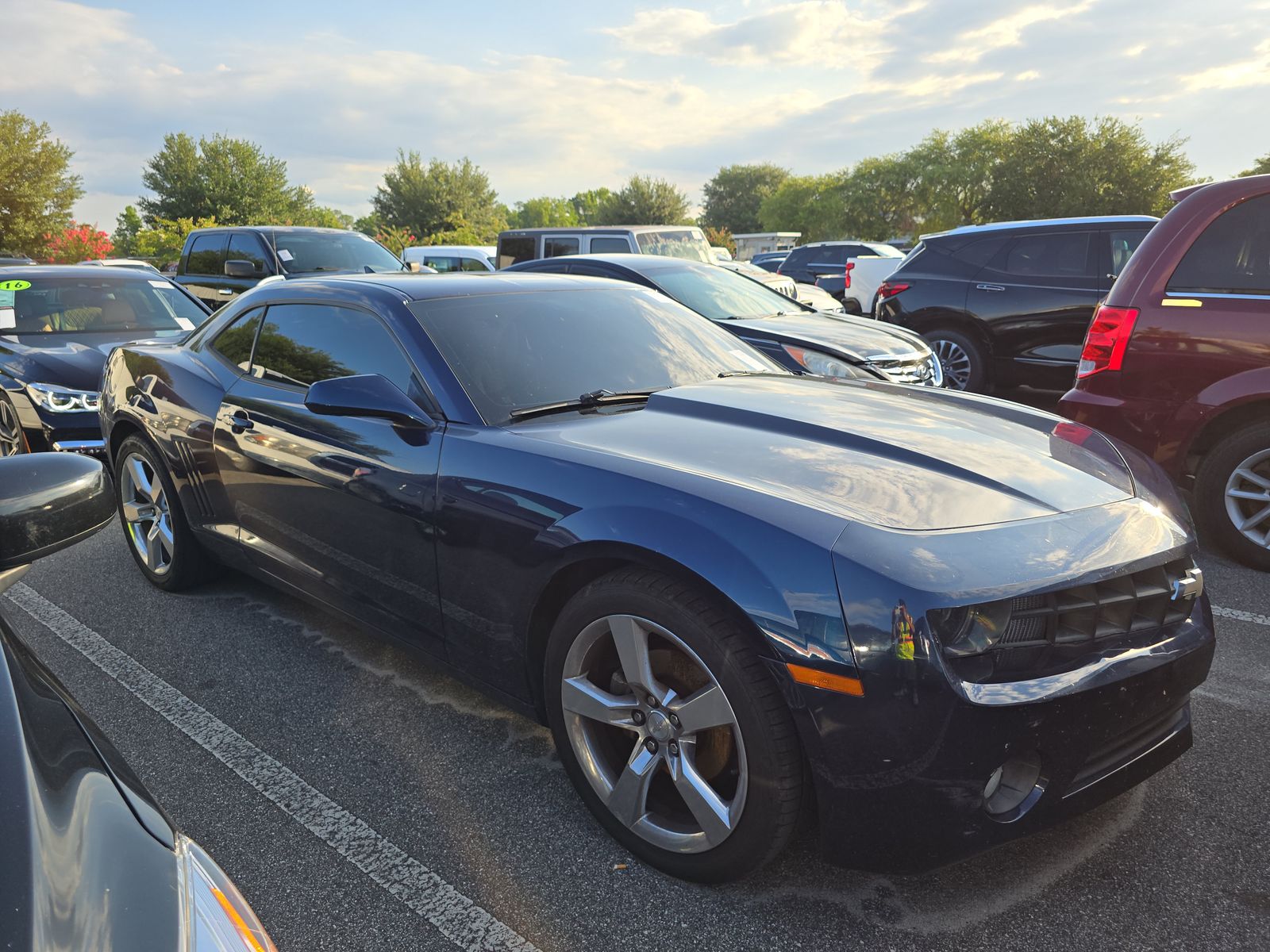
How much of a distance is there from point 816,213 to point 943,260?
226 feet

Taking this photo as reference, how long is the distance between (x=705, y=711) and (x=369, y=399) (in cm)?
145

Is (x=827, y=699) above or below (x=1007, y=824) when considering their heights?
above

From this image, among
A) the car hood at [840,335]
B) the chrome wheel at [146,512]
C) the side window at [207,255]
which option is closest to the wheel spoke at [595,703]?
the chrome wheel at [146,512]

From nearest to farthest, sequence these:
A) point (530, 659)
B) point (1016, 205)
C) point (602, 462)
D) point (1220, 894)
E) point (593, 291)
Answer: point (1220, 894) < point (602, 462) < point (530, 659) < point (593, 291) < point (1016, 205)

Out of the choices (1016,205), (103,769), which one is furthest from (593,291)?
(1016,205)

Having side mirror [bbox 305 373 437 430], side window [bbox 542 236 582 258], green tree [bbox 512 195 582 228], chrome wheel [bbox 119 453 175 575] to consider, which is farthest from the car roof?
green tree [bbox 512 195 582 228]

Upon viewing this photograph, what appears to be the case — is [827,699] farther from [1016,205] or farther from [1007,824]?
[1016,205]

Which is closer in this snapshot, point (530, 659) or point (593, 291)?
point (530, 659)

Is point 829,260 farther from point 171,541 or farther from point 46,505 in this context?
point 46,505

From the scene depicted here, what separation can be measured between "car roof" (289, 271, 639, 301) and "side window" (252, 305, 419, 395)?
0.14m

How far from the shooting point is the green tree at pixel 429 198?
4797 centimetres

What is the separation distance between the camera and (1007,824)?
1910mm

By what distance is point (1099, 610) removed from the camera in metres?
2.01

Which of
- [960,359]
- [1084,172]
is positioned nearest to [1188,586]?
[960,359]
